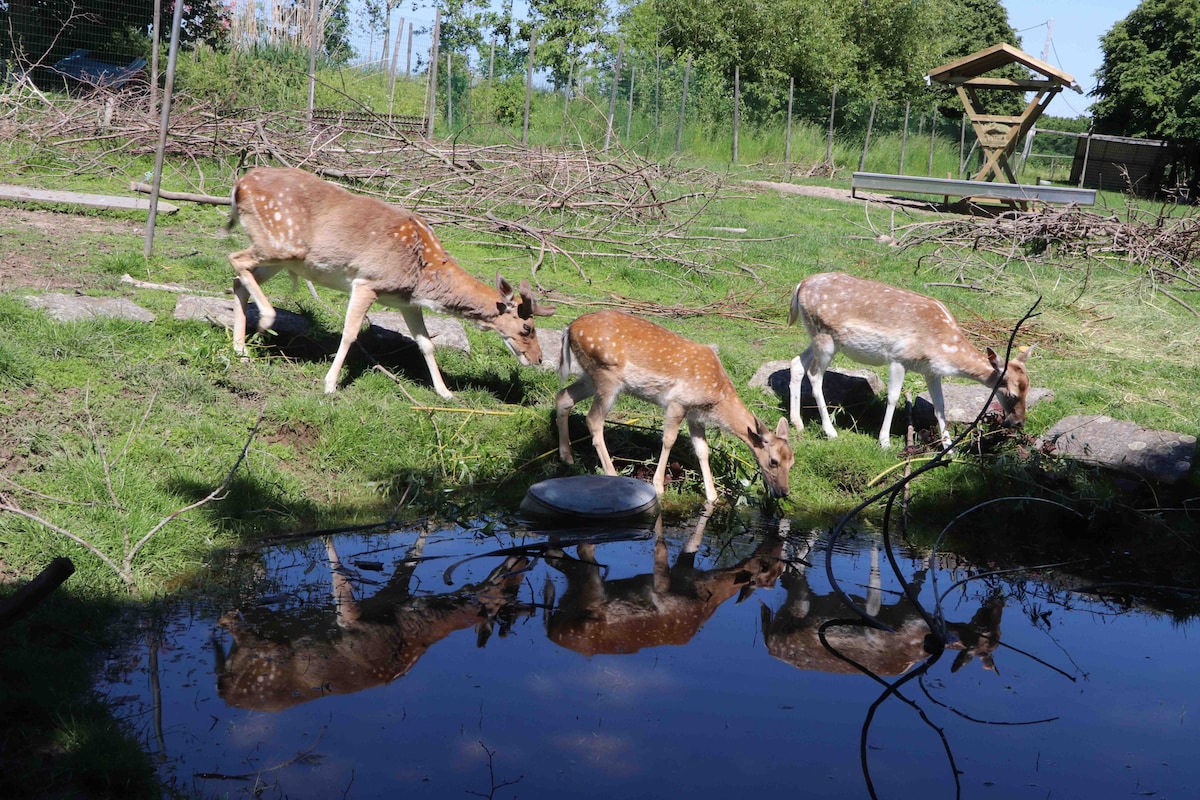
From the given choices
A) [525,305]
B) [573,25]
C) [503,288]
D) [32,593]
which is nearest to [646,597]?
[32,593]

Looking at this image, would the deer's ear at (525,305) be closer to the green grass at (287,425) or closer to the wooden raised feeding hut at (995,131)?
the green grass at (287,425)

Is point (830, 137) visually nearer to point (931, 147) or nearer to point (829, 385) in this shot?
point (931, 147)

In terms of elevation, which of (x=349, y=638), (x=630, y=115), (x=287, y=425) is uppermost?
(x=630, y=115)

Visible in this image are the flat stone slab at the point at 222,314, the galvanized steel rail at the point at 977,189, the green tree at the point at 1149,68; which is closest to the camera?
the flat stone slab at the point at 222,314

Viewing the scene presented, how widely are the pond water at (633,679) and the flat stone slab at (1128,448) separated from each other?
194 centimetres

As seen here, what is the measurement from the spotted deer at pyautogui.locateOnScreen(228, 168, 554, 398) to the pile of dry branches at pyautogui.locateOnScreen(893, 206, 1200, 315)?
8.77 meters

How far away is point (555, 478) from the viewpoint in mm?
7812

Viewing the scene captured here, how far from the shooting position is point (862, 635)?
6094 millimetres

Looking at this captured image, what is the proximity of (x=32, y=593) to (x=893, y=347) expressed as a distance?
7.05 meters

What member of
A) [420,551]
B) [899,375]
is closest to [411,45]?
[899,375]

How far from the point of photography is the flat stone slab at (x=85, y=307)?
846cm

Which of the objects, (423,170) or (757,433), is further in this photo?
(423,170)

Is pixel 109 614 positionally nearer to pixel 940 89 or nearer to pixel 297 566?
pixel 297 566

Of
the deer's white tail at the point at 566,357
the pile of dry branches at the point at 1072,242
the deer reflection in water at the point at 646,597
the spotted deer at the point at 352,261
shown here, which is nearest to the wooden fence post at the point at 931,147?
the pile of dry branches at the point at 1072,242
